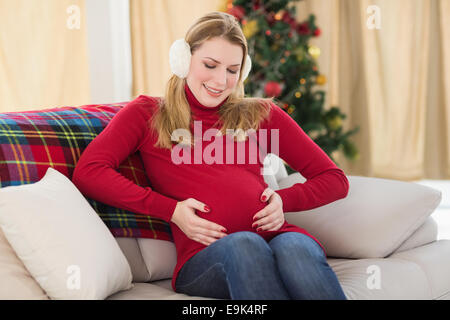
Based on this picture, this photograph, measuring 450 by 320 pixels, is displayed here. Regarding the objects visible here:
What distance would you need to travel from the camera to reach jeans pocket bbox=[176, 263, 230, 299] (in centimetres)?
121

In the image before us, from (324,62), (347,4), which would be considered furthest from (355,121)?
(347,4)

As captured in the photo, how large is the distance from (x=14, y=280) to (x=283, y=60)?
2.57 metres

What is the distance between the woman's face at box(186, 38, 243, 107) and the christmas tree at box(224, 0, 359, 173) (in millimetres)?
1766

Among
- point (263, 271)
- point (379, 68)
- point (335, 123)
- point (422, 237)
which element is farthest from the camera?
point (379, 68)

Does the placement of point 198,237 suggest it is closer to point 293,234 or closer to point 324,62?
point 293,234

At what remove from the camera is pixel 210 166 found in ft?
4.68

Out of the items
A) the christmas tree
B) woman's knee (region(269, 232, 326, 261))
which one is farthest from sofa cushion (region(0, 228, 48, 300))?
the christmas tree

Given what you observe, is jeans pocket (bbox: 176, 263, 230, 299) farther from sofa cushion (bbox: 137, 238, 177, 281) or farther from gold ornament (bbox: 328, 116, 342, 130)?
gold ornament (bbox: 328, 116, 342, 130)

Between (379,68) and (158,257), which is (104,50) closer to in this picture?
(379,68)

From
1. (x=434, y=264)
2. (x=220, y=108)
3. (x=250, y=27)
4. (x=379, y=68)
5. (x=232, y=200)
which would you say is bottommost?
(x=434, y=264)

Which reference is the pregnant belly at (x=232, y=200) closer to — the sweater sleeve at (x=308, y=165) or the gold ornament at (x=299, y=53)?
the sweater sleeve at (x=308, y=165)

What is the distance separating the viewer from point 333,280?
113 cm

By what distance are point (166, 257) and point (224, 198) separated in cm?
28

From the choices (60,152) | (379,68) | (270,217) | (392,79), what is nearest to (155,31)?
(379,68)
